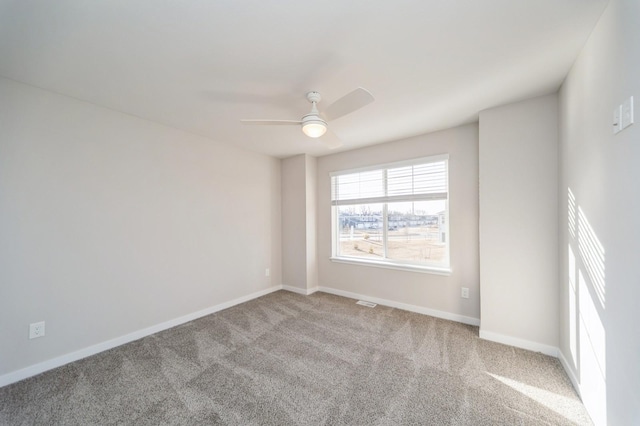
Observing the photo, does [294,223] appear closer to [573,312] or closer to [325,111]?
[325,111]

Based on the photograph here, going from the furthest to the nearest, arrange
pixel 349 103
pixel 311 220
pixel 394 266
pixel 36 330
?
pixel 311 220 → pixel 394 266 → pixel 36 330 → pixel 349 103

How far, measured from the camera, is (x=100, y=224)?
8.16 ft

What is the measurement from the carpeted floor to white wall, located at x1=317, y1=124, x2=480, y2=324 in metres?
0.38

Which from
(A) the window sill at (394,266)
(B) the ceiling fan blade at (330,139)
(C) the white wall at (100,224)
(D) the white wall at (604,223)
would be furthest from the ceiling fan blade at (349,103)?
(A) the window sill at (394,266)

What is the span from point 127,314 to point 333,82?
3129 millimetres

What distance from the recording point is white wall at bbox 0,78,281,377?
2.05 m

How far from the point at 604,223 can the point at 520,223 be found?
1.04m

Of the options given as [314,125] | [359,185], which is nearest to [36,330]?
[314,125]

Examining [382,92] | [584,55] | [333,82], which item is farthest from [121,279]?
[584,55]

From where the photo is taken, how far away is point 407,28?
1.53m

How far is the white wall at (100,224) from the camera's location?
2051 millimetres

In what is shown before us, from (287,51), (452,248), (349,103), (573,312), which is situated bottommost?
(573,312)

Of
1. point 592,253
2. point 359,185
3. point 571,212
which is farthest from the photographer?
point 359,185

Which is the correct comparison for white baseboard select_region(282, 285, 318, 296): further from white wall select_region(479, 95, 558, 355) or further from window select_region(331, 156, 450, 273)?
white wall select_region(479, 95, 558, 355)
